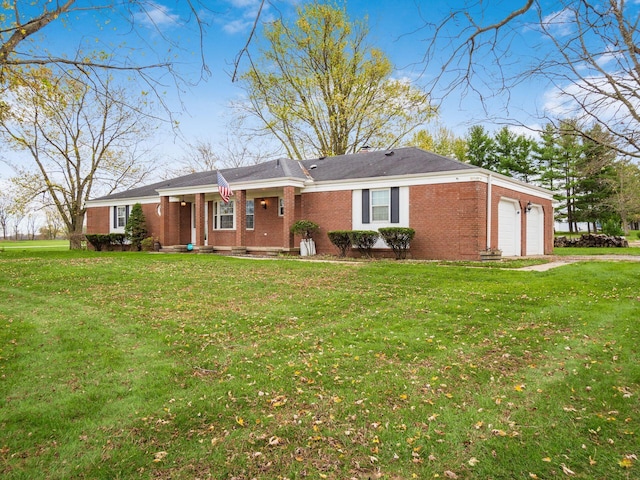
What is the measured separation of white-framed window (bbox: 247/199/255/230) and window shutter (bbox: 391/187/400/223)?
7254 mm

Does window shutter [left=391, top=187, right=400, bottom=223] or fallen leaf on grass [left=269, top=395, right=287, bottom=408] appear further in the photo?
window shutter [left=391, top=187, right=400, bottom=223]

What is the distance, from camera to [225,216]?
2069 cm

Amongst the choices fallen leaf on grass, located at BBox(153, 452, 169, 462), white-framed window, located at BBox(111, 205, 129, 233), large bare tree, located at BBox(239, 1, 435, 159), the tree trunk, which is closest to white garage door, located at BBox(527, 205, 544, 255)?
large bare tree, located at BBox(239, 1, 435, 159)

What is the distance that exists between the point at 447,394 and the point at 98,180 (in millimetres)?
28614

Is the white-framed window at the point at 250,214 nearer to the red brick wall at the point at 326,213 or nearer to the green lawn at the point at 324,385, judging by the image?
the red brick wall at the point at 326,213

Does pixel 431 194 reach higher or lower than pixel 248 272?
higher

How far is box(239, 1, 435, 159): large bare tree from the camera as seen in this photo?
2672 centimetres

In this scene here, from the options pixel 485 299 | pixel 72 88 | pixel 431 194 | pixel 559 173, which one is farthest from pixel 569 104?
pixel 559 173

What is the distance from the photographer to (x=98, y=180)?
27.2 m

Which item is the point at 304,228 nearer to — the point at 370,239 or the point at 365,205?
the point at 365,205

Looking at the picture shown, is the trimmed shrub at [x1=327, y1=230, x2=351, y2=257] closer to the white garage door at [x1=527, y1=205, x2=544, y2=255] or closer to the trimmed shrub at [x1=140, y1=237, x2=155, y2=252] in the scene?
the white garage door at [x1=527, y1=205, x2=544, y2=255]

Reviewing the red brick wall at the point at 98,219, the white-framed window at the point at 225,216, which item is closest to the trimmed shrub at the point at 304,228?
the white-framed window at the point at 225,216

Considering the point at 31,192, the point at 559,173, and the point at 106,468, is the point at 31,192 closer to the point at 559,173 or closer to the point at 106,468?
the point at 106,468

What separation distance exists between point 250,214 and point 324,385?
639 inches
